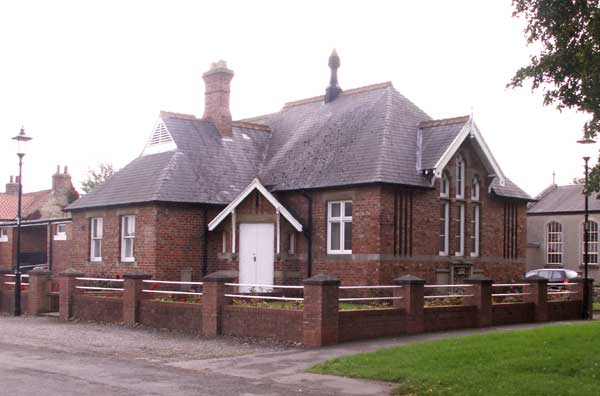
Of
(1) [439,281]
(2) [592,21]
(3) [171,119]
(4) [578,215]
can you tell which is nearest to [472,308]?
(1) [439,281]

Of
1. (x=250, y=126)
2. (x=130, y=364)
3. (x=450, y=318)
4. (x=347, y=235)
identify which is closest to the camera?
(x=130, y=364)

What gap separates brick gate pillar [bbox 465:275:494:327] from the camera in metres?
21.0

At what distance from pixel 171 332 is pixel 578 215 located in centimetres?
3449

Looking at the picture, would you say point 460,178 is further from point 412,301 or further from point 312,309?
point 312,309

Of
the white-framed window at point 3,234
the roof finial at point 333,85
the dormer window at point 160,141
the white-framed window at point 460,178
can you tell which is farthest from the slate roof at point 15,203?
the white-framed window at point 460,178

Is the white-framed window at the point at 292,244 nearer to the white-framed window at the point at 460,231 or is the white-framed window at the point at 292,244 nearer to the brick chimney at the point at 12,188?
the white-framed window at the point at 460,231

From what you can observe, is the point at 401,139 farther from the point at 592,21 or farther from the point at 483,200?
the point at 592,21

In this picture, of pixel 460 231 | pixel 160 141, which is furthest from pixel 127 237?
pixel 460 231

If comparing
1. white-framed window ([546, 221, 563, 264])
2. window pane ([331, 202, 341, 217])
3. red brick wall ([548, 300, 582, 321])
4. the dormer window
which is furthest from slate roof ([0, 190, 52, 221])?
red brick wall ([548, 300, 582, 321])

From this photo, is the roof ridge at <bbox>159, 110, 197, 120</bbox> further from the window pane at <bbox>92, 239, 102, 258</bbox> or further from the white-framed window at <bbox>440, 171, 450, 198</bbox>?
the white-framed window at <bbox>440, 171, 450, 198</bbox>

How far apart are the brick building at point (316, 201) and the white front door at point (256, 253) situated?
1.5 inches

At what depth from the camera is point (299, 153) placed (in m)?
28.8

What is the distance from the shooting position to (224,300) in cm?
1934

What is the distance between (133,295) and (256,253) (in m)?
6.04
